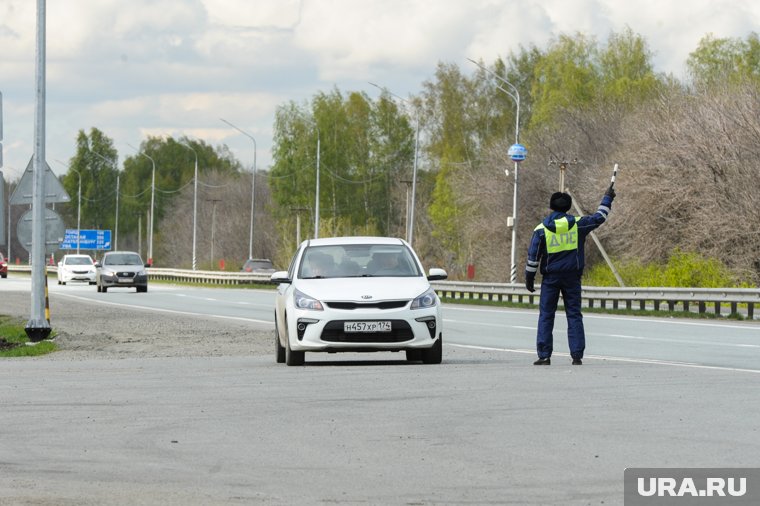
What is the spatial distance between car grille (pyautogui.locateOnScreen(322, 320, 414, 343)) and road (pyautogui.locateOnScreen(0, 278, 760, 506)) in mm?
344

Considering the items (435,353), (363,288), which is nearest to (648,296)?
(435,353)

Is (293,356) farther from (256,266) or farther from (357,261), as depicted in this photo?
(256,266)

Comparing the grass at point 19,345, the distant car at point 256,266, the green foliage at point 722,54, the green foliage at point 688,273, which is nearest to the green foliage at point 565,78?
the green foliage at point 722,54

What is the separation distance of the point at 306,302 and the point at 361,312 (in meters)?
0.68

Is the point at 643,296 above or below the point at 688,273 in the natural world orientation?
below

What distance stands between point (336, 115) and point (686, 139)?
221 feet

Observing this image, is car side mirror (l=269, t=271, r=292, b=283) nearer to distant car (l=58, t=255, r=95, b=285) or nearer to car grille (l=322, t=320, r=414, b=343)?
car grille (l=322, t=320, r=414, b=343)

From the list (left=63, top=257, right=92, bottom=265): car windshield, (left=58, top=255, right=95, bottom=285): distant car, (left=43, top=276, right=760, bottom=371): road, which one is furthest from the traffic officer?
(left=63, top=257, right=92, bottom=265): car windshield

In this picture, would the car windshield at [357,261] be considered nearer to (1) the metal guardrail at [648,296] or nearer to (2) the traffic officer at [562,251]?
(2) the traffic officer at [562,251]

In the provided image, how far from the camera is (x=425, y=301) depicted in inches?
695

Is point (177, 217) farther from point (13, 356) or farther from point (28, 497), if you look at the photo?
point (28, 497)

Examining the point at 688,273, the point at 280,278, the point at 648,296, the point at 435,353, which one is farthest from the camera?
the point at 688,273

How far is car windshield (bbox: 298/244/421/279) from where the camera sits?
18.5m

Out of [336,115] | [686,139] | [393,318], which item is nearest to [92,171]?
[336,115]
